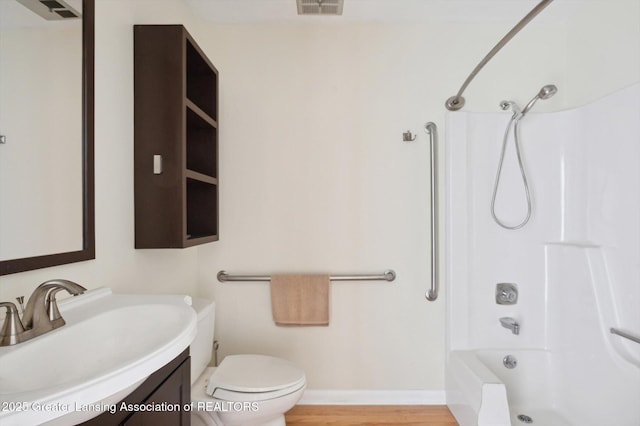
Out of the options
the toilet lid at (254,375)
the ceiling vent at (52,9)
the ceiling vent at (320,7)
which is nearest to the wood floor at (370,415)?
the toilet lid at (254,375)

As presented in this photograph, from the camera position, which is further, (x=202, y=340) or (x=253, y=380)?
(x=202, y=340)

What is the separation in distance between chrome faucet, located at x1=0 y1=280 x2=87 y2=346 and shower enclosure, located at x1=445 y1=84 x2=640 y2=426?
169 centimetres

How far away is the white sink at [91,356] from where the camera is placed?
0.56 m

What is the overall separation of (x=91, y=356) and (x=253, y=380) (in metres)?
0.79

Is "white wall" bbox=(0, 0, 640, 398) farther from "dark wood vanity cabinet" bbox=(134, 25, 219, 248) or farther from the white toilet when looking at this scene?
"dark wood vanity cabinet" bbox=(134, 25, 219, 248)

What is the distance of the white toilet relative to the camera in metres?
1.47

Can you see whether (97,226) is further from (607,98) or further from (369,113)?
(607,98)

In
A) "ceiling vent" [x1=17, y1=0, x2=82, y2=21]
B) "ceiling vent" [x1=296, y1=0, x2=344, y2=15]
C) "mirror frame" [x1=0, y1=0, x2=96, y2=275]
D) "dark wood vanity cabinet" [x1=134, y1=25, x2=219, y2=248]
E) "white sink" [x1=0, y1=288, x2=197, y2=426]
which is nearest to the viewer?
"white sink" [x1=0, y1=288, x2=197, y2=426]

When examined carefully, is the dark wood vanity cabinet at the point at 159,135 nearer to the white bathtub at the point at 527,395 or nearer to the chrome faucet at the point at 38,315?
the chrome faucet at the point at 38,315

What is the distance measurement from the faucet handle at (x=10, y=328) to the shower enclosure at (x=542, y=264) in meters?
1.75

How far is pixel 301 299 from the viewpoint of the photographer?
6.66 feet

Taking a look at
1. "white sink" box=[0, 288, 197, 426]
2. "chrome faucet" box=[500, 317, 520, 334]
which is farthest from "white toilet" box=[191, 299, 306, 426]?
"chrome faucet" box=[500, 317, 520, 334]

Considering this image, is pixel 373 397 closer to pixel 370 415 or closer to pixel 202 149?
pixel 370 415

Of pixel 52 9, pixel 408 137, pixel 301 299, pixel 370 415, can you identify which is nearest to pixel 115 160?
pixel 52 9
